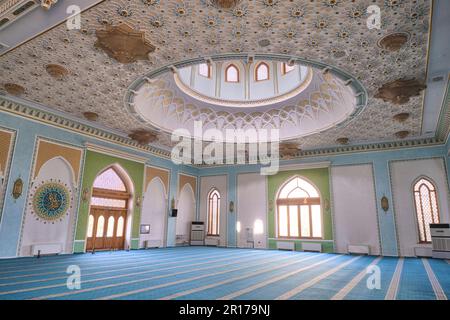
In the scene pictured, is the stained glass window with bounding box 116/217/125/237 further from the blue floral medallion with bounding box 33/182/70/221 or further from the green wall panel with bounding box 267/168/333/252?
the green wall panel with bounding box 267/168/333/252

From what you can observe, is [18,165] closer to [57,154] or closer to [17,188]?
[17,188]

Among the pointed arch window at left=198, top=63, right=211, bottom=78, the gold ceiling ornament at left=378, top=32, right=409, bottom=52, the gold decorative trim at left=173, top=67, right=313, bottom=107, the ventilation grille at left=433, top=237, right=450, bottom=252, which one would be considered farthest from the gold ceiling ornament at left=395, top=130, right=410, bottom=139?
the pointed arch window at left=198, top=63, right=211, bottom=78

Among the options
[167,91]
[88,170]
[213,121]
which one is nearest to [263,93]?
[213,121]

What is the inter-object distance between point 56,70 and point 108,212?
20.2 ft

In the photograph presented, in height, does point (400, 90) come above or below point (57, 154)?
above

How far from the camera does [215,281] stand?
18.8 feet

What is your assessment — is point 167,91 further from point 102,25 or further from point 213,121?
point 102,25

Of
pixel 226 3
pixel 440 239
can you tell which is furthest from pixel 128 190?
pixel 440 239

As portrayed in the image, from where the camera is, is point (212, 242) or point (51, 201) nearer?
point (51, 201)

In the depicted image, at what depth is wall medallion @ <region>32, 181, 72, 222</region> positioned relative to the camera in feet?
29.4

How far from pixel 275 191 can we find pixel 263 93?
483cm

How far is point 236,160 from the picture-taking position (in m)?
15.0

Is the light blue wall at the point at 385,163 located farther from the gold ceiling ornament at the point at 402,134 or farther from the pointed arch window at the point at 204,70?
the pointed arch window at the point at 204,70

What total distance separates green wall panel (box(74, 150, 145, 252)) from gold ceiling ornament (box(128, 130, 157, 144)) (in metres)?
1.15
